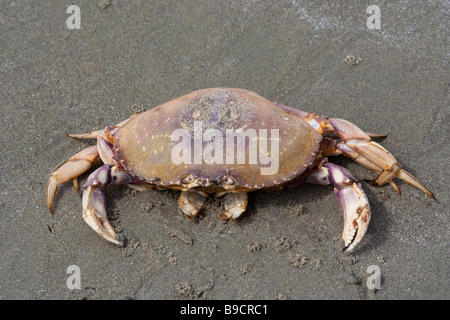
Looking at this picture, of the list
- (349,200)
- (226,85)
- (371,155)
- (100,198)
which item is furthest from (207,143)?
(226,85)

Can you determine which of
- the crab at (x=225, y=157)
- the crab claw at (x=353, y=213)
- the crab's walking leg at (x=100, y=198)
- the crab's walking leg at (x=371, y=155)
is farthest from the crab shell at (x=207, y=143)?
the crab claw at (x=353, y=213)

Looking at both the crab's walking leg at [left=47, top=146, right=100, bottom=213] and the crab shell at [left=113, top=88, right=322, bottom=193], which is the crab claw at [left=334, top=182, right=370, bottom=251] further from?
the crab's walking leg at [left=47, top=146, right=100, bottom=213]

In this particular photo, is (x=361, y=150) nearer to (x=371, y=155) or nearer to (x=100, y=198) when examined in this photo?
(x=371, y=155)

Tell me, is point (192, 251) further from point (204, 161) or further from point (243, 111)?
point (243, 111)

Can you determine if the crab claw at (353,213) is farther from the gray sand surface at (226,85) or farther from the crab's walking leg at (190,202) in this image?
the crab's walking leg at (190,202)

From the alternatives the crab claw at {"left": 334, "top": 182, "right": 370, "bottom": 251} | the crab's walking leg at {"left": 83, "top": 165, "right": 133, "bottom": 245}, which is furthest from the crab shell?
the crab claw at {"left": 334, "top": 182, "right": 370, "bottom": 251}

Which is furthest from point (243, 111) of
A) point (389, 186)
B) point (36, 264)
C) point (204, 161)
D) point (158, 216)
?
point (36, 264)

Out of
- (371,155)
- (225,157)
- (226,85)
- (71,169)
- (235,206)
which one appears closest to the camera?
(225,157)
